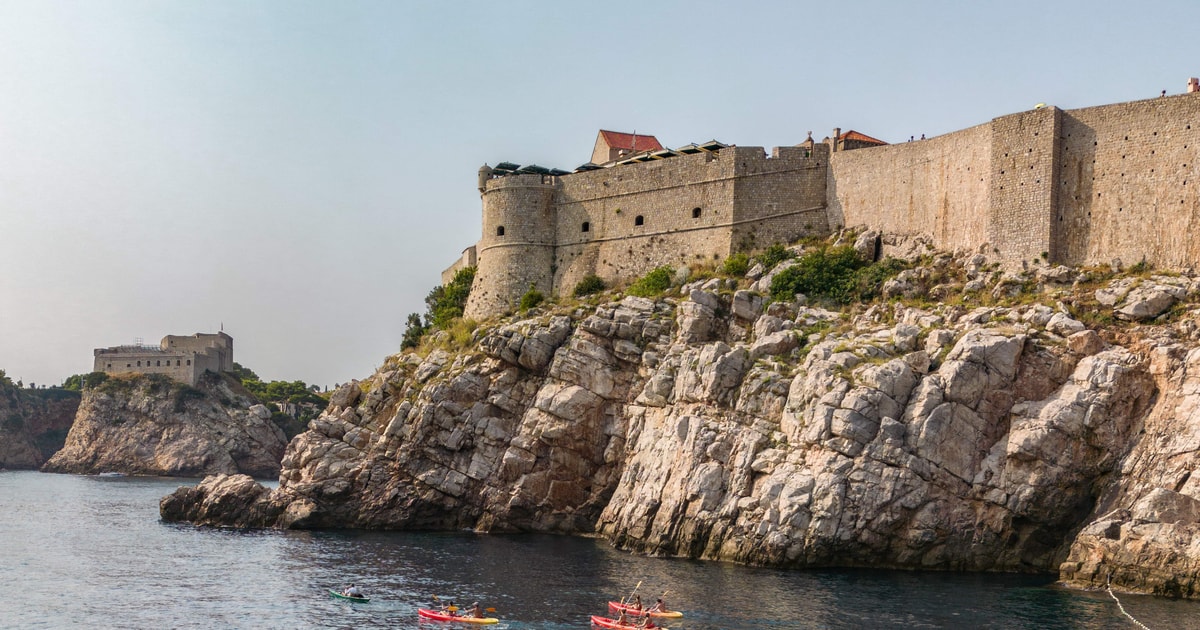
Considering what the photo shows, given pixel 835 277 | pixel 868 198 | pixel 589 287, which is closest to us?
pixel 835 277

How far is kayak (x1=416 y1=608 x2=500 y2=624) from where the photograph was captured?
39.3 metres

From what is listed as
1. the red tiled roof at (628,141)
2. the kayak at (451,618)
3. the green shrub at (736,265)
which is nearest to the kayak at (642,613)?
the kayak at (451,618)

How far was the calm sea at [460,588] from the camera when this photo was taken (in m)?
39.4

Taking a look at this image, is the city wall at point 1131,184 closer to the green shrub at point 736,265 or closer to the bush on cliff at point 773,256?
the bush on cliff at point 773,256

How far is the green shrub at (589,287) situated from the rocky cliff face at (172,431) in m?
61.8

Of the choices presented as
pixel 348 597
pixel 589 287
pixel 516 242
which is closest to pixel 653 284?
pixel 589 287

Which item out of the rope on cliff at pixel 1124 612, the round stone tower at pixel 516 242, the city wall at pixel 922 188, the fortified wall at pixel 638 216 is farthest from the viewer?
the round stone tower at pixel 516 242

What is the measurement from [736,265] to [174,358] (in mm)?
79882

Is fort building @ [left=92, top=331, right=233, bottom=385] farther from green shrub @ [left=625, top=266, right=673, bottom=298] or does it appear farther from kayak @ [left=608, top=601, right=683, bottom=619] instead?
kayak @ [left=608, top=601, right=683, bottom=619]

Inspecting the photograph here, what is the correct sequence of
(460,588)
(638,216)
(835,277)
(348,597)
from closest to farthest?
(348,597)
(460,588)
(835,277)
(638,216)

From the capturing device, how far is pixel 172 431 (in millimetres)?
119188

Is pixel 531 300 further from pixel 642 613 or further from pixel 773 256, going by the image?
pixel 642 613

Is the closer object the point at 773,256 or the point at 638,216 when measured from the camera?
the point at 773,256

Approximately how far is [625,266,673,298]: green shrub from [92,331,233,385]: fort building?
73.1 m
